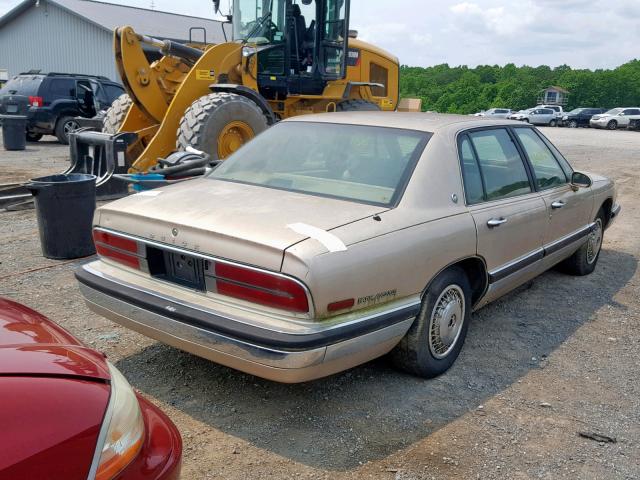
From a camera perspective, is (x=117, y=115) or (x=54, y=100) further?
(x=54, y=100)

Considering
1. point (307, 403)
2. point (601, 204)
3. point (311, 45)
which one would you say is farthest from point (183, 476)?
point (311, 45)

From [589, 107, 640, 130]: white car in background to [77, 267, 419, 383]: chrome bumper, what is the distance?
4477 centimetres

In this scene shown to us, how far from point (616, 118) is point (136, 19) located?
31945 mm

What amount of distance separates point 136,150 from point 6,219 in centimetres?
207

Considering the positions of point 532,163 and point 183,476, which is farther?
point 532,163

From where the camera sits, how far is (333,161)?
400cm

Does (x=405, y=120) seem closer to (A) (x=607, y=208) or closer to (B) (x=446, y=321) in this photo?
(B) (x=446, y=321)

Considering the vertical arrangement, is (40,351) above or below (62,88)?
below

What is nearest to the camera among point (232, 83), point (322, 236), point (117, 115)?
point (322, 236)

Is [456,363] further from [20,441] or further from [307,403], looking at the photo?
[20,441]

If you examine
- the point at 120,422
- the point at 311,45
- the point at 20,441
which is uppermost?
the point at 311,45

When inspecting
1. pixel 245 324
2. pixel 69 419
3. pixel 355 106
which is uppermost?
pixel 355 106

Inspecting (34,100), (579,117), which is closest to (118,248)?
(34,100)

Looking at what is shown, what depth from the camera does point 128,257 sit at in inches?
139
